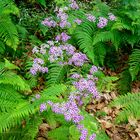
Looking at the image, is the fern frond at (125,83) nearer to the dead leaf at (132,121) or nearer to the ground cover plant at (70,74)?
the ground cover plant at (70,74)

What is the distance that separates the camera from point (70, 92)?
4480 mm

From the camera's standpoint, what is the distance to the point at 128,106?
5.27 metres

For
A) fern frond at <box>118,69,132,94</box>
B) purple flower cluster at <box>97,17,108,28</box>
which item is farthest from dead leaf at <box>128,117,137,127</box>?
purple flower cluster at <box>97,17,108,28</box>

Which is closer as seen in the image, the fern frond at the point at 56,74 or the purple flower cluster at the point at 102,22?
the fern frond at the point at 56,74

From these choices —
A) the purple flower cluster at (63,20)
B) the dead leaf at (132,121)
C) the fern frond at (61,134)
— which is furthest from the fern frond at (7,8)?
the dead leaf at (132,121)

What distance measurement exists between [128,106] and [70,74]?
1.02 metres

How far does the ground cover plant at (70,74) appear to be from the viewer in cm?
448

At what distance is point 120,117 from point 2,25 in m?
2.52

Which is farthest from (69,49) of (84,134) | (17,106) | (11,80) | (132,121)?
(84,134)

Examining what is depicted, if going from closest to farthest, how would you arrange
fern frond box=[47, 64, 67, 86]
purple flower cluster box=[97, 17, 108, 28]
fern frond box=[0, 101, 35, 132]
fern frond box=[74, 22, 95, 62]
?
fern frond box=[0, 101, 35, 132], fern frond box=[47, 64, 67, 86], fern frond box=[74, 22, 95, 62], purple flower cluster box=[97, 17, 108, 28]

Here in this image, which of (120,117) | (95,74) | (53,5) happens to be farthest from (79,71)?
(53,5)

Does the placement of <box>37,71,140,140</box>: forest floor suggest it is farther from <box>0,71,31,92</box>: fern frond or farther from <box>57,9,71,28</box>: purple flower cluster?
<box>57,9,71,28</box>: purple flower cluster

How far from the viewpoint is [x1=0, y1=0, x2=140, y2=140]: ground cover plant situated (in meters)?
4.48

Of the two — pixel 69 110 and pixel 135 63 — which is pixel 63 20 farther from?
pixel 69 110
